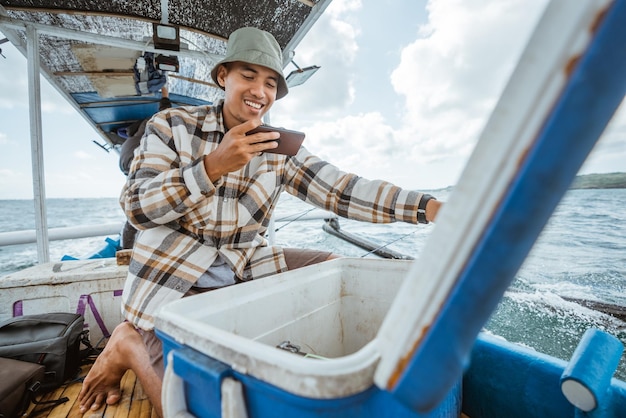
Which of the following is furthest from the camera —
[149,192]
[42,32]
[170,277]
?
[42,32]

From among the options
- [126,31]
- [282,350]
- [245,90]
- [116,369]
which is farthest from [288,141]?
A: [126,31]

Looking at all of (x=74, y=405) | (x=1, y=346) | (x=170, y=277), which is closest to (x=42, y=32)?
(x=1, y=346)

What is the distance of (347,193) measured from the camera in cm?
130

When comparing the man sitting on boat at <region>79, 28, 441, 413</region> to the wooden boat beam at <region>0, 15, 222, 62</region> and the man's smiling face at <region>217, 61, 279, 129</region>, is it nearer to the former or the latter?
the man's smiling face at <region>217, 61, 279, 129</region>

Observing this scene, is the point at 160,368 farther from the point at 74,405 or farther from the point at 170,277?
the point at 74,405

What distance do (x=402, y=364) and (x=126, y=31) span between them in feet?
10.2

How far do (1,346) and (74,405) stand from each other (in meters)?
0.40

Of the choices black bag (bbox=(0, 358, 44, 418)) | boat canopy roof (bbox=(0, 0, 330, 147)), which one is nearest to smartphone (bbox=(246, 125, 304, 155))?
black bag (bbox=(0, 358, 44, 418))

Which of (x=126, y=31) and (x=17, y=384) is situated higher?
(x=126, y=31)

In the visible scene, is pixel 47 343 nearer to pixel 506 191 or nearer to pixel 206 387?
pixel 206 387

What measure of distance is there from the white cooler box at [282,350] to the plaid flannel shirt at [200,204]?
1.13ft

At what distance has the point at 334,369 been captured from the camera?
0.40 meters

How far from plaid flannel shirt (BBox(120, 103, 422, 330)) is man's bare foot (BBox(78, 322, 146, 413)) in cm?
7

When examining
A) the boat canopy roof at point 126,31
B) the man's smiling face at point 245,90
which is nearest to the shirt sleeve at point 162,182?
the man's smiling face at point 245,90
